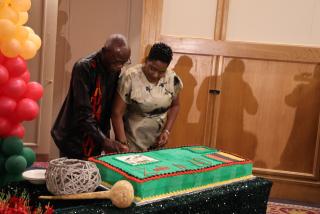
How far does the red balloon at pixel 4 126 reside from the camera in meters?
2.35

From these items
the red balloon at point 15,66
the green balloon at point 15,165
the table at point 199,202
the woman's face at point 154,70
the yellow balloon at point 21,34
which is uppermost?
the yellow balloon at point 21,34

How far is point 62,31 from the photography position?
350 cm

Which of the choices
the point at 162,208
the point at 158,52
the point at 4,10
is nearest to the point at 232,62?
the point at 158,52

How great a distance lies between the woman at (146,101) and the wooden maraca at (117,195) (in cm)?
67

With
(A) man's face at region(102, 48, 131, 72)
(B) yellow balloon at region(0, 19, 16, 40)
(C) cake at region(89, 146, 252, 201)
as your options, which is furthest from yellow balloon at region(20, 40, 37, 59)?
(C) cake at region(89, 146, 252, 201)

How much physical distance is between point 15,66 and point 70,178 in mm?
1423

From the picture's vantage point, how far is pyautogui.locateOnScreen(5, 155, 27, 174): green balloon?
236cm

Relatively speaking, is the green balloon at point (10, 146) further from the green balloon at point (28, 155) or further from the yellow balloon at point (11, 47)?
the yellow balloon at point (11, 47)

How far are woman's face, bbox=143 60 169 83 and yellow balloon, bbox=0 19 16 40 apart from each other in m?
0.90

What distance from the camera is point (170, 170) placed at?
4.11ft

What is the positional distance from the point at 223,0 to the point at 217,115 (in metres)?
0.87

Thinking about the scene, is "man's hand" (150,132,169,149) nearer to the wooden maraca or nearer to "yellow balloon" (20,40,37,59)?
the wooden maraca

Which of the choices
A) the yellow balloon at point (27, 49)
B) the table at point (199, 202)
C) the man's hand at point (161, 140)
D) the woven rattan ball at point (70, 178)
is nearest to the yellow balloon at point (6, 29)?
the yellow balloon at point (27, 49)

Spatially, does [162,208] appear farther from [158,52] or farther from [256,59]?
[256,59]
